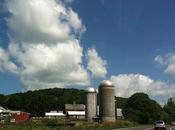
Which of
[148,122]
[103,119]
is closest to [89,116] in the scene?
[103,119]

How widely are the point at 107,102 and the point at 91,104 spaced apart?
13.9 m

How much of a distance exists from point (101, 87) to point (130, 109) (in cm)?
4114

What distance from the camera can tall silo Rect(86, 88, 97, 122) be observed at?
106062 mm

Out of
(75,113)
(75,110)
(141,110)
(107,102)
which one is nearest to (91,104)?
(107,102)

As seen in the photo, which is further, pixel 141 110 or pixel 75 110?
pixel 75 110

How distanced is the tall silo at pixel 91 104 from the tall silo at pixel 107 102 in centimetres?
1108

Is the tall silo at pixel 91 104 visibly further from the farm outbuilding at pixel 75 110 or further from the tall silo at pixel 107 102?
the farm outbuilding at pixel 75 110

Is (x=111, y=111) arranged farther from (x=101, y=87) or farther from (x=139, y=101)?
(x=139, y=101)

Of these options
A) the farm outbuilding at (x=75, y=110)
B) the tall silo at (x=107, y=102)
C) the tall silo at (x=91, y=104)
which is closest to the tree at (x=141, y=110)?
the tall silo at (x=91, y=104)

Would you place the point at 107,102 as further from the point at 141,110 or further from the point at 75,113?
the point at 75,113

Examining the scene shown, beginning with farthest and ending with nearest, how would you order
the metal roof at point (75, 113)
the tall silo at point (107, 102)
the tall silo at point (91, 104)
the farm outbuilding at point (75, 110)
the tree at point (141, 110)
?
the farm outbuilding at point (75, 110) < the metal roof at point (75, 113) < the tree at point (141, 110) < the tall silo at point (91, 104) < the tall silo at point (107, 102)

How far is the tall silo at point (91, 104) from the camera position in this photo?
106062 mm

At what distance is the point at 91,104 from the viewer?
106 metres

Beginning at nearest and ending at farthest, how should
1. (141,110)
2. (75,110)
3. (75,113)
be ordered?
(141,110), (75,113), (75,110)
